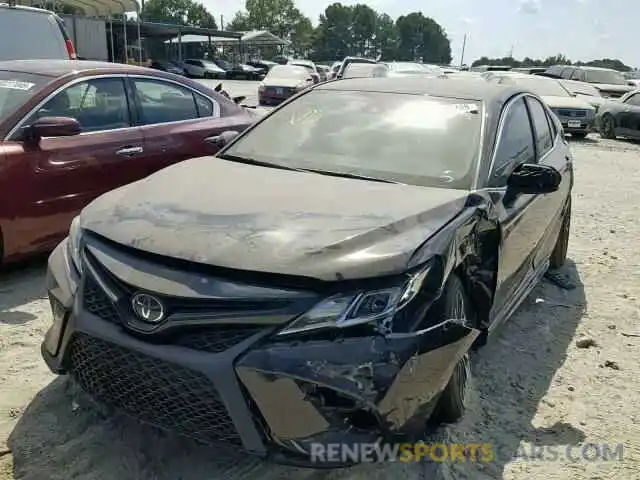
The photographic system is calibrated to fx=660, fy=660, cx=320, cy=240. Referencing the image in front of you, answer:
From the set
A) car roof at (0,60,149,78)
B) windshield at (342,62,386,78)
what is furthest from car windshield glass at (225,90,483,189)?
windshield at (342,62,386,78)

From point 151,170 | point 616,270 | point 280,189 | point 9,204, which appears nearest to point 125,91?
point 151,170

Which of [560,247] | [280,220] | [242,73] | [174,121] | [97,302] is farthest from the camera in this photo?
[242,73]

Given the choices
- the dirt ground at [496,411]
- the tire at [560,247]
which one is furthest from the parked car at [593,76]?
the dirt ground at [496,411]

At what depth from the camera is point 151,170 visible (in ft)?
17.3

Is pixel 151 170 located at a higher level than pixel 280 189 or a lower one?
lower

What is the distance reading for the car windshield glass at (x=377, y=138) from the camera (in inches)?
131

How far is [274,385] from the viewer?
2.17 metres

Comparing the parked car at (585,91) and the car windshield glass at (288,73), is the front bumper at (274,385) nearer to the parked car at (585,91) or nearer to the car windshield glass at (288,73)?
the parked car at (585,91)

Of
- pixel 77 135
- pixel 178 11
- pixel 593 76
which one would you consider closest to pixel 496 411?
pixel 77 135

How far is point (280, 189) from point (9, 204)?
7.33 ft

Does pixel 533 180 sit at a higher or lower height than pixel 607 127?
higher

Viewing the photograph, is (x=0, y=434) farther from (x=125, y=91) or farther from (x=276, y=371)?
(x=125, y=91)

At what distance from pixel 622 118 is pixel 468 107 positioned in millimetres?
13806

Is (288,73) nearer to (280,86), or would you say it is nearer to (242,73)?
(280,86)
